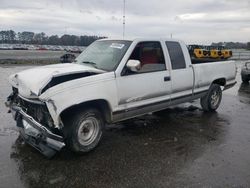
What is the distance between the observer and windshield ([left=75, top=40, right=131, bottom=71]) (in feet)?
17.1

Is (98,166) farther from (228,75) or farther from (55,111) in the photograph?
(228,75)

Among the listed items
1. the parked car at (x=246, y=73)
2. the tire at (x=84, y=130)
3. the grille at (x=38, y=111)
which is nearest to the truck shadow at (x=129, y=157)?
the tire at (x=84, y=130)

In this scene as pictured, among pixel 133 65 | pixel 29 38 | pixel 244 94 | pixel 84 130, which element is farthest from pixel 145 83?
pixel 29 38

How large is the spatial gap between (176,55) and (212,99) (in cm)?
224

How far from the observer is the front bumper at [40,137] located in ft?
13.9

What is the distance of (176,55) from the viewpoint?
638cm

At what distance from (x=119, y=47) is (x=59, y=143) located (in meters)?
2.21

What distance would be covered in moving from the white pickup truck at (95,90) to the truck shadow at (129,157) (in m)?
0.25

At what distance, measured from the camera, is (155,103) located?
5777 mm

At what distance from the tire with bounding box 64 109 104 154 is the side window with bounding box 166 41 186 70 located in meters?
2.27

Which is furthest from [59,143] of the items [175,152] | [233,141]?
[233,141]

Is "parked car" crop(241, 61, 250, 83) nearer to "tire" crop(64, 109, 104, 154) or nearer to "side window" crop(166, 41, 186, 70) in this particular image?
"side window" crop(166, 41, 186, 70)

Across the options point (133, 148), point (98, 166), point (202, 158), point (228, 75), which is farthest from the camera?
point (228, 75)

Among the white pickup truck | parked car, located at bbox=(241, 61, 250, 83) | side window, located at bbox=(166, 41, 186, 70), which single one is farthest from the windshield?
parked car, located at bbox=(241, 61, 250, 83)
